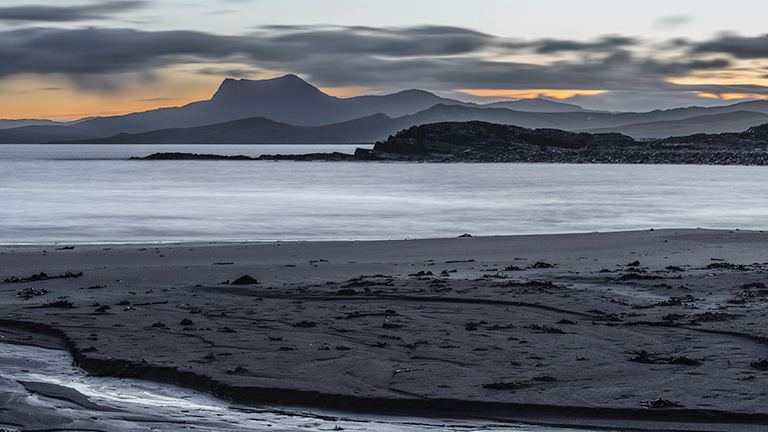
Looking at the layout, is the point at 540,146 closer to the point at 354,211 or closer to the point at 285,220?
the point at 354,211

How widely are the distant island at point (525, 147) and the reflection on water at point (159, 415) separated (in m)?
99.9

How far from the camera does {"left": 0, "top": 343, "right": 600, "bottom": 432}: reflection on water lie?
4.48 meters

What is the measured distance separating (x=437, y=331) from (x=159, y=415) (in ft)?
10.2

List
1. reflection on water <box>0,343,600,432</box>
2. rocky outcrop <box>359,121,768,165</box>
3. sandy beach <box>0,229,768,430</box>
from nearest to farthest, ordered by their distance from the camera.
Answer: reflection on water <box>0,343,600,432</box> < sandy beach <box>0,229,768,430</box> < rocky outcrop <box>359,121,768,165</box>

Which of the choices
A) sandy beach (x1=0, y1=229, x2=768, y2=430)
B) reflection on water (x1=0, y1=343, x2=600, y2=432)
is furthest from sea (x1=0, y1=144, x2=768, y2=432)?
sandy beach (x1=0, y1=229, x2=768, y2=430)

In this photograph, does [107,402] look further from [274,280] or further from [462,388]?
[274,280]

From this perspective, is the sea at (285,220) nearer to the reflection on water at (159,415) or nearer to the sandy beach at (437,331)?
the reflection on water at (159,415)

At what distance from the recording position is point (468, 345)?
21.6ft

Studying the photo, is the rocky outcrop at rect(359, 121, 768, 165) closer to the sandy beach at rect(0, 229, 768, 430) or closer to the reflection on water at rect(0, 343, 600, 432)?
the sandy beach at rect(0, 229, 768, 430)

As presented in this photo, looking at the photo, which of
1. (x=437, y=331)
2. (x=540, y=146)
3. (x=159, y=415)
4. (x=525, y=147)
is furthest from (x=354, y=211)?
(x=540, y=146)

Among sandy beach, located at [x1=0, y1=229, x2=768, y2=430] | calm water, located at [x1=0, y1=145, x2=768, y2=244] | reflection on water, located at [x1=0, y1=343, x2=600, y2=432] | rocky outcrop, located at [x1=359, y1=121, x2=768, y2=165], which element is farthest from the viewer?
rocky outcrop, located at [x1=359, y1=121, x2=768, y2=165]

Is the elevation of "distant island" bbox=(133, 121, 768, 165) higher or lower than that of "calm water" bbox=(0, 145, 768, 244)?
higher

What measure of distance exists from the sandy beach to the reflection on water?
0.20m

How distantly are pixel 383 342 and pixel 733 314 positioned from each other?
3.66 meters
